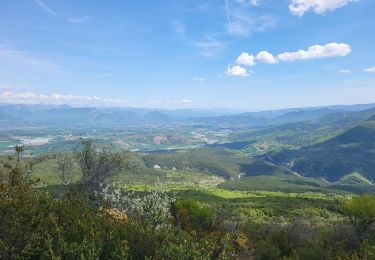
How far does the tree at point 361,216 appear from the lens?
148 feet

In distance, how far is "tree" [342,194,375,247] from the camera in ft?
148

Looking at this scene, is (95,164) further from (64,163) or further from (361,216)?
(361,216)

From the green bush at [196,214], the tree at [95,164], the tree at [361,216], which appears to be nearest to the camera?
the tree at [361,216]

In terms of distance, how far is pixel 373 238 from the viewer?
46.0 meters

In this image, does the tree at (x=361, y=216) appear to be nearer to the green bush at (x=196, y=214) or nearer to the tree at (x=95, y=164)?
the green bush at (x=196, y=214)

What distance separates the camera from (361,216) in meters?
52.7

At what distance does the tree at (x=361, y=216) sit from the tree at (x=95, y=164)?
122 ft

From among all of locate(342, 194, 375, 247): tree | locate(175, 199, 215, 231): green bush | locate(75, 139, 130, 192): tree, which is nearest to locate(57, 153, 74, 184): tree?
locate(75, 139, 130, 192): tree

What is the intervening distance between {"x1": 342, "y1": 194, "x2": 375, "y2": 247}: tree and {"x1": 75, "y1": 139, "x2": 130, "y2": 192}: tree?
37.0 m

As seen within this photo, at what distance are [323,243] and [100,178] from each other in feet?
125

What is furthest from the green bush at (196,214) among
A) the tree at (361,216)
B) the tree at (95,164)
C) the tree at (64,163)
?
the tree at (64,163)

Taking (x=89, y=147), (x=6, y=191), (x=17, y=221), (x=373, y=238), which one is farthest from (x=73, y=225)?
(x=89, y=147)

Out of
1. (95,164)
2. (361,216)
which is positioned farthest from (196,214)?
(361,216)

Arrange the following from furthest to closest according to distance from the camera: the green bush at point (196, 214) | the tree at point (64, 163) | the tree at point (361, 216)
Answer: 1. the tree at point (64, 163)
2. the green bush at point (196, 214)
3. the tree at point (361, 216)
